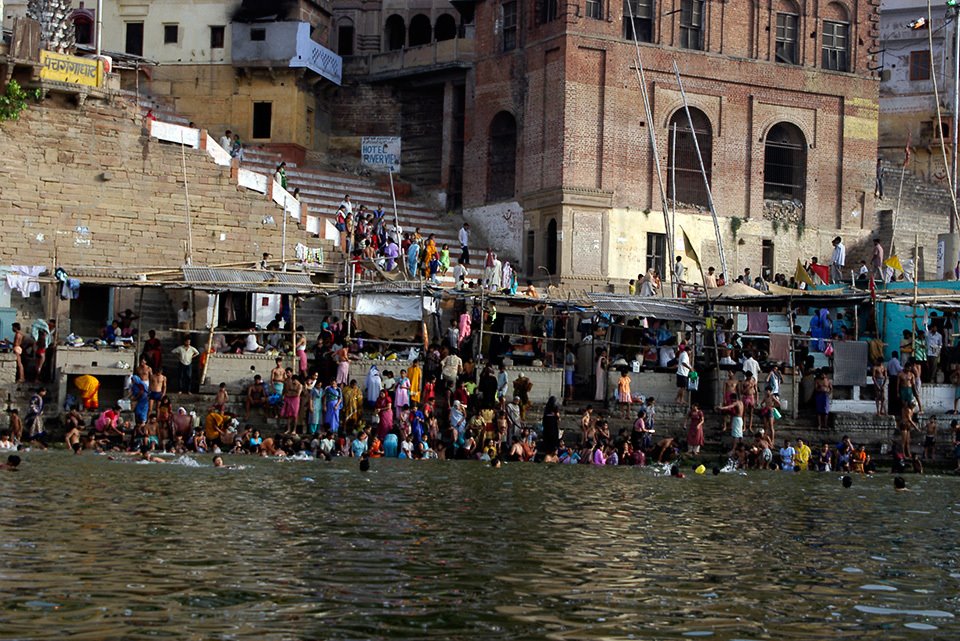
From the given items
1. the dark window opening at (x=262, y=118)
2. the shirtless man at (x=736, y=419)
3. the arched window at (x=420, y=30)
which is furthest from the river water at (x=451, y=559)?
the arched window at (x=420, y=30)

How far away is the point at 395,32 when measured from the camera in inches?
1853

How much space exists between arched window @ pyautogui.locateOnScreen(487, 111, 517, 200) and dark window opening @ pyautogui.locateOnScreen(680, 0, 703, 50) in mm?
4838

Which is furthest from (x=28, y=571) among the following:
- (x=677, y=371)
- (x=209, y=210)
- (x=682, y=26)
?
(x=682, y=26)

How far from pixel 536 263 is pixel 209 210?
8.79m

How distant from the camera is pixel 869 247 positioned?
4362 centimetres

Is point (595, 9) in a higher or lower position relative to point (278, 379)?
higher

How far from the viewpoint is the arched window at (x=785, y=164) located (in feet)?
142

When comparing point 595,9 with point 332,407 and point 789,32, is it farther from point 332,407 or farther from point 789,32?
point 332,407

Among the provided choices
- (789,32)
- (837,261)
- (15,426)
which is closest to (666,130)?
(789,32)

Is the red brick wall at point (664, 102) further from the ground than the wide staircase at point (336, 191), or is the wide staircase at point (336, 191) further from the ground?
the red brick wall at point (664, 102)

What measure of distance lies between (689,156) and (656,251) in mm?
2725

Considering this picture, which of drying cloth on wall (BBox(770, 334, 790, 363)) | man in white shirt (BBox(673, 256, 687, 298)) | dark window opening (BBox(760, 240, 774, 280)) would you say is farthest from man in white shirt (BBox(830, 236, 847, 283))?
drying cloth on wall (BBox(770, 334, 790, 363))

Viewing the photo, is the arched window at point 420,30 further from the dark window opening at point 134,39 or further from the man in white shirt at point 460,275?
the man in white shirt at point 460,275

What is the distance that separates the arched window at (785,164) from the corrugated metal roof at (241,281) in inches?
639
